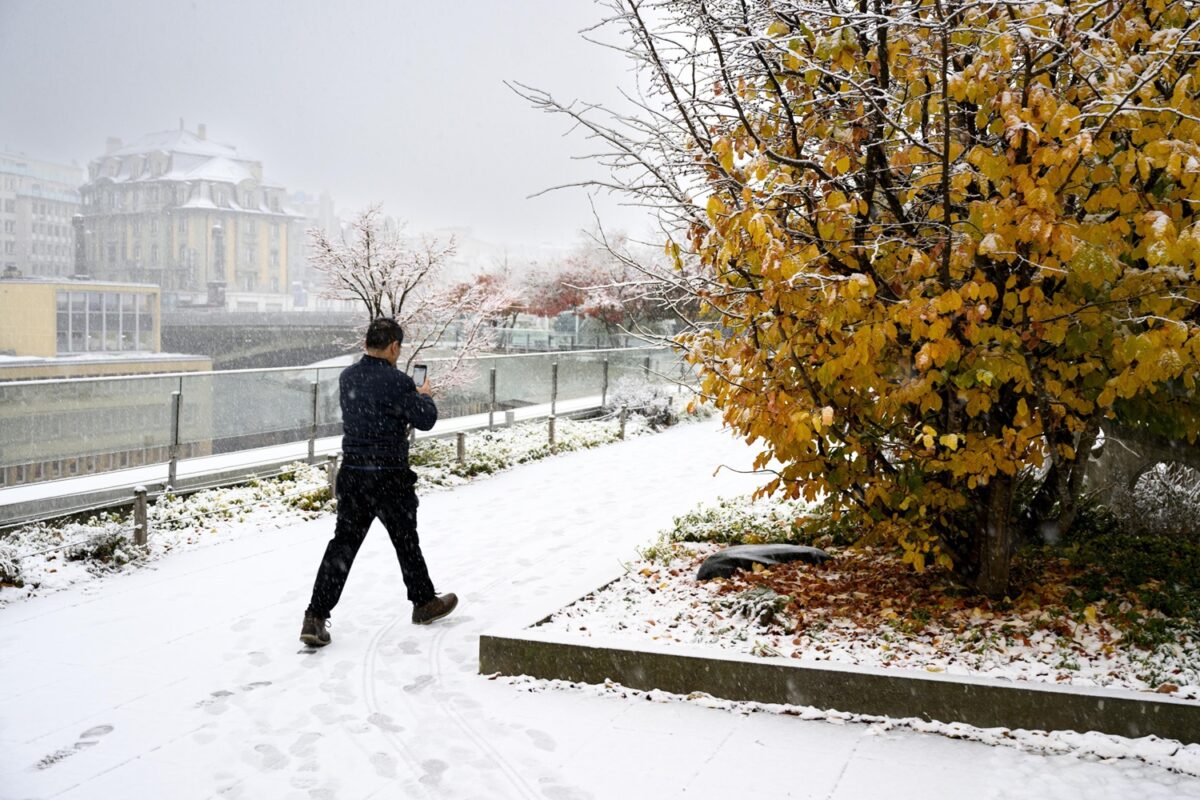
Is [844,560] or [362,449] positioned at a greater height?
[362,449]

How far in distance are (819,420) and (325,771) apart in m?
2.75

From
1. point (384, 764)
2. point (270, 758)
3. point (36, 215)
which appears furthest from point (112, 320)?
point (36, 215)

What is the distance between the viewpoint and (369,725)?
15.3 feet

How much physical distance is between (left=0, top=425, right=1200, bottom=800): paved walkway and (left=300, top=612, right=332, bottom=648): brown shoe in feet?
0.30

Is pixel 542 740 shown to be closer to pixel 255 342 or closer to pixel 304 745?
pixel 304 745

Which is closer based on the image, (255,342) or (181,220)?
(255,342)

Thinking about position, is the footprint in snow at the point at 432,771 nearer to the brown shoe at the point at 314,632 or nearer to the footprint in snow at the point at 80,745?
the footprint in snow at the point at 80,745

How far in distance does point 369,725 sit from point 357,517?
1.62 metres

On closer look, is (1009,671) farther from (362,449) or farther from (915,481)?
(362,449)

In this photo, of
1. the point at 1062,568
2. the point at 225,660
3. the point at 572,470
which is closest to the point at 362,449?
the point at 225,660

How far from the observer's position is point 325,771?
415 cm

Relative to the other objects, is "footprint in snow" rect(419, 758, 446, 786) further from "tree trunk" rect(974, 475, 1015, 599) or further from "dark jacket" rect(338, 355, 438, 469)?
"tree trunk" rect(974, 475, 1015, 599)

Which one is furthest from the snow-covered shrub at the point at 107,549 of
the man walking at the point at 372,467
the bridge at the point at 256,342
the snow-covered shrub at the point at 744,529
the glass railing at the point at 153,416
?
the bridge at the point at 256,342

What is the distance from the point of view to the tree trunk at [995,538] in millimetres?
5379
